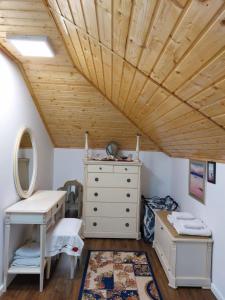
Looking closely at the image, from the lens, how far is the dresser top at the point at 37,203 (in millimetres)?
2645

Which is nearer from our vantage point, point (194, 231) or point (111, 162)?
point (194, 231)

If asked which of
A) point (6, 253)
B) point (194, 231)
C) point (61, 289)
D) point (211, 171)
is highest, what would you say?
point (211, 171)

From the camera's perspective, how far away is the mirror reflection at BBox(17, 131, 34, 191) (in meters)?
3.13

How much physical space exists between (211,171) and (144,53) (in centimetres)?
179

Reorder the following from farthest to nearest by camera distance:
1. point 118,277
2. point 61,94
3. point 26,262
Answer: point 61,94 → point 118,277 → point 26,262

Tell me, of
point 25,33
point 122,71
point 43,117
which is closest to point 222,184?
point 122,71

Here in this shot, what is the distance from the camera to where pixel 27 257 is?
276cm

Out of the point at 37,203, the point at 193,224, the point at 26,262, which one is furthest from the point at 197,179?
the point at 26,262

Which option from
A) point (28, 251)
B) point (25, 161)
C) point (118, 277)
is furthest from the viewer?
point (25, 161)

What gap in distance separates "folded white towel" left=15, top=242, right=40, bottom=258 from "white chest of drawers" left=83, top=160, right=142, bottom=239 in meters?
1.36

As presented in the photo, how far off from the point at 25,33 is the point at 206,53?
5.49 feet

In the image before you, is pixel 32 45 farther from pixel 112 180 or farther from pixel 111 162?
pixel 112 180

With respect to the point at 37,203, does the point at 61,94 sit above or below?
above

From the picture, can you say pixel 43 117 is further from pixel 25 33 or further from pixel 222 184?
pixel 222 184
